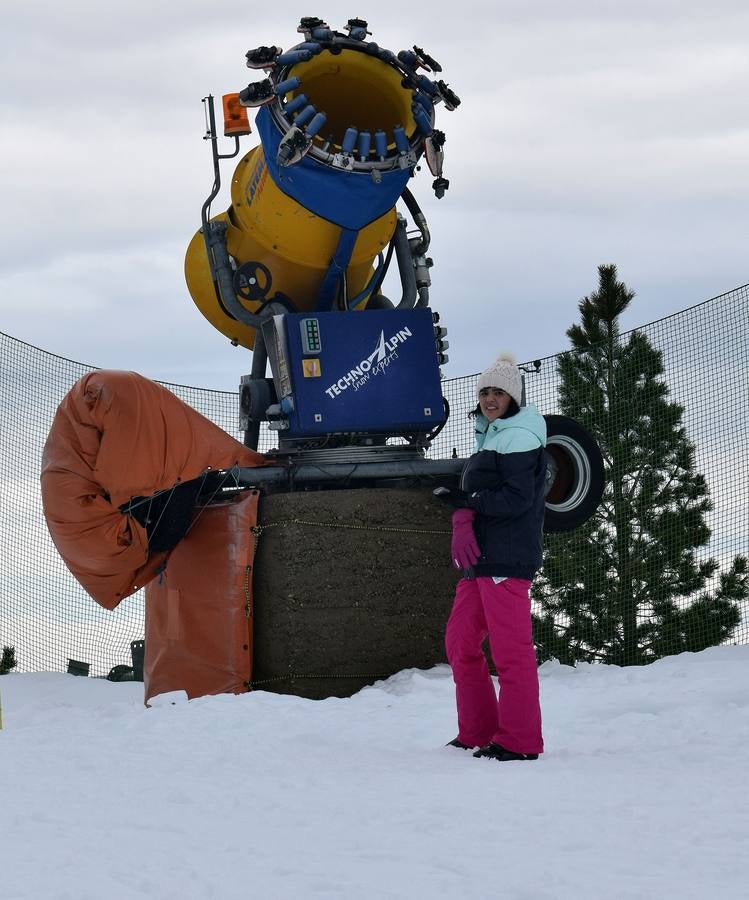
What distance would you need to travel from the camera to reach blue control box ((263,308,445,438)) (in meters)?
5.82

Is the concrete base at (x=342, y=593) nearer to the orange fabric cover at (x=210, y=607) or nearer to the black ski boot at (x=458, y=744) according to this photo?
the orange fabric cover at (x=210, y=607)

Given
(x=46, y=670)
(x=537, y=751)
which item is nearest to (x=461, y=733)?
(x=537, y=751)

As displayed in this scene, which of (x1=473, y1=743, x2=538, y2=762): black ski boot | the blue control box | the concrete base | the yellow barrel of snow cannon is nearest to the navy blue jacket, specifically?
(x1=473, y1=743, x2=538, y2=762): black ski boot

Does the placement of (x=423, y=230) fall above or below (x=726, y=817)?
above

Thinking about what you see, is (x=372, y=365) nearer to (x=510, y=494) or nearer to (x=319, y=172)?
(x=319, y=172)

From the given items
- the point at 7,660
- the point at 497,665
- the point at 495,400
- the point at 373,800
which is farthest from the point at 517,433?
the point at 7,660

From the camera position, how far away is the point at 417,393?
19.5 ft

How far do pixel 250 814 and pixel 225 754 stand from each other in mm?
911

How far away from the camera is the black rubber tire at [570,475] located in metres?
5.98

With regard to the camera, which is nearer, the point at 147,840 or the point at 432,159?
the point at 147,840

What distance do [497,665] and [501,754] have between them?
28 centimetres

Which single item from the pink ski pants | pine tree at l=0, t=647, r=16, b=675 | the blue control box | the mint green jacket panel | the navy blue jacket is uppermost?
the blue control box

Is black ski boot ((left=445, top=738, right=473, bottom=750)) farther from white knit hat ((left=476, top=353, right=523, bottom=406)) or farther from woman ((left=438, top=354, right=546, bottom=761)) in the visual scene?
white knit hat ((left=476, top=353, right=523, bottom=406))

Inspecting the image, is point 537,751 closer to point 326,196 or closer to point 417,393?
point 417,393
